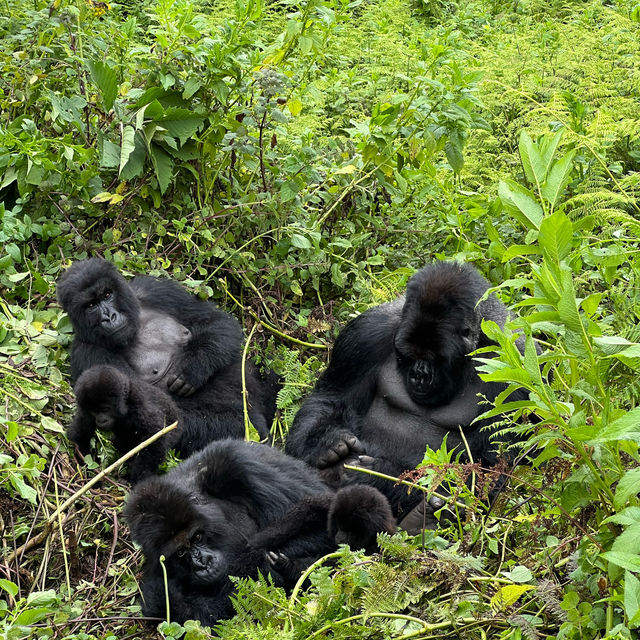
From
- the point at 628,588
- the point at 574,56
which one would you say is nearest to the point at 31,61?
the point at 574,56

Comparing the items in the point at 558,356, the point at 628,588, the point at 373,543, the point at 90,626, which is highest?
the point at 558,356

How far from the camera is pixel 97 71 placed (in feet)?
18.0

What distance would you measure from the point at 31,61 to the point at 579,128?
339cm

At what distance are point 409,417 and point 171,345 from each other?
160cm

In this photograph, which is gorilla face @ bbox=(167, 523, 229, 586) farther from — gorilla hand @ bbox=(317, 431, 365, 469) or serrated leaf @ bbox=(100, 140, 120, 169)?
serrated leaf @ bbox=(100, 140, 120, 169)

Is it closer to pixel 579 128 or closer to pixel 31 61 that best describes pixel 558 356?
pixel 579 128

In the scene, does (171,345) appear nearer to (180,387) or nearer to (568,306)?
(180,387)

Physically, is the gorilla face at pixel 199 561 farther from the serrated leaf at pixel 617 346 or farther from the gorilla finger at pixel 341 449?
the serrated leaf at pixel 617 346

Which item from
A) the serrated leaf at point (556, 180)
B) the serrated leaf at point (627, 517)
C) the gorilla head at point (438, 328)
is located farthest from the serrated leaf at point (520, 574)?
the gorilla head at point (438, 328)

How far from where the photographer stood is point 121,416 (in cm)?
488

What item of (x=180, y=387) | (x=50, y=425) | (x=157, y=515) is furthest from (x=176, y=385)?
(x=157, y=515)

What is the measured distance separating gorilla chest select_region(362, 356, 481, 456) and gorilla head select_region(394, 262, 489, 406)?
79 millimetres

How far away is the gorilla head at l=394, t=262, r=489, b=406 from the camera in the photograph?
4.40 metres

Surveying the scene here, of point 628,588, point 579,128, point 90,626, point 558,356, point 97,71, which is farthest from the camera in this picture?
point 579,128
